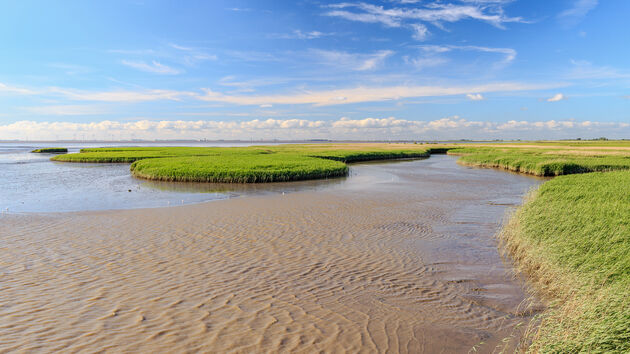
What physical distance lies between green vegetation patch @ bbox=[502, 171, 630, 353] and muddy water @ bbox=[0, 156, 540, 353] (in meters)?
1.04

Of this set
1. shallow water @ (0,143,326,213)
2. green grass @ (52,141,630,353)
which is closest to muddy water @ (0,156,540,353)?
green grass @ (52,141,630,353)

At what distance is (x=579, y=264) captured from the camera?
936 cm

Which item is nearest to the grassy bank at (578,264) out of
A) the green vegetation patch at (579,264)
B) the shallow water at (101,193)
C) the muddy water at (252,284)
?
the green vegetation patch at (579,264)

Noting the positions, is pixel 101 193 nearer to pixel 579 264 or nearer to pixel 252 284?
pixel 252 284

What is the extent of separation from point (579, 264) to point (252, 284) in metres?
8.89

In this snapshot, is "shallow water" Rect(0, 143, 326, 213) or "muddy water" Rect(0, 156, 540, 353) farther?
"shallow water" Rect(0, 143, 326, 213)

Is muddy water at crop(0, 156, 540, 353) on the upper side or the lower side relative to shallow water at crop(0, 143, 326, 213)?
lower

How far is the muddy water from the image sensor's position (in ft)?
23.4

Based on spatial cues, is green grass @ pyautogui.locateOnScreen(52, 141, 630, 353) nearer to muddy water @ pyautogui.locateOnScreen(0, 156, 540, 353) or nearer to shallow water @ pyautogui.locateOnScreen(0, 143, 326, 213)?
muddy water @ pyautogui.locateOnScreen(0, 156, 540, 353)

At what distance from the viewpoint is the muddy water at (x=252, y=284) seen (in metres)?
7.12

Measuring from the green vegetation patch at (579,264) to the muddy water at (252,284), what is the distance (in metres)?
1.04

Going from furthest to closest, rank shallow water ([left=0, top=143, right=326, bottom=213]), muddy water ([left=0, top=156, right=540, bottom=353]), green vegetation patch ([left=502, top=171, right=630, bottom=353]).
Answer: shallow water ([left=0, top=143, right=326, bottom=213]), muddy water ([left=0, top=156, right=540, bottom=353]), green vegetation patch ([left=502, top=171, right=630, bottom=353])

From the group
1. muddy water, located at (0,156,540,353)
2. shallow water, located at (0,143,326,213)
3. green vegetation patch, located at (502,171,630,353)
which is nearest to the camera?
green vegetation patch, located at (502,171,630,353)

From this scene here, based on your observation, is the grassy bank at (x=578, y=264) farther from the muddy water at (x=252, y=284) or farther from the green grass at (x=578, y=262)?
the muddy water at (x=252, y=284)
